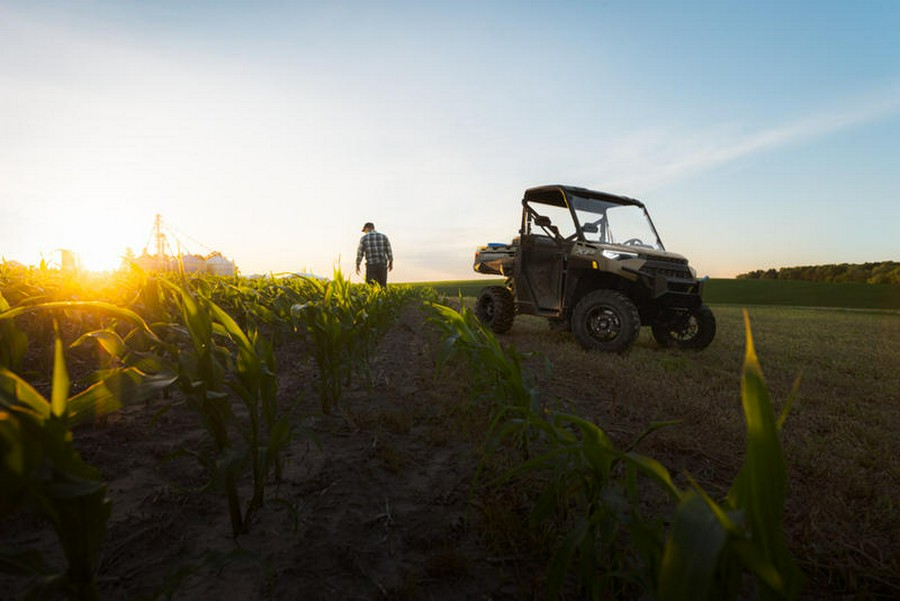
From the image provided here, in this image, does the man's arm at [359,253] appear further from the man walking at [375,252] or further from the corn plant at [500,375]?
the corn plant at [500,375]

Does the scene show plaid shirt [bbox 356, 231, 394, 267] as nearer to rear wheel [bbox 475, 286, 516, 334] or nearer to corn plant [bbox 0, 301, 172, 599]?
rear wheel [bbox 475, 286, 516, 334]

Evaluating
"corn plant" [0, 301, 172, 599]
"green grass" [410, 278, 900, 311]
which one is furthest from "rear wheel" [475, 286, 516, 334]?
"green grass" [410, 278, 900, 311]

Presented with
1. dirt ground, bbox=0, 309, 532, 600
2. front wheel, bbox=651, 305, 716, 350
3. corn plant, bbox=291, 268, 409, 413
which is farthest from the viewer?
front wheel, bbox=651, 305, 716, 350

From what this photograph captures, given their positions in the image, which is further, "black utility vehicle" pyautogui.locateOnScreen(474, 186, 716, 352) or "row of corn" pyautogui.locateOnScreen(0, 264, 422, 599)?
"black utility vehicle" pyautogui.locateOnScreen(474, 186, 716, 352)

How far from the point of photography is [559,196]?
657 centimetres

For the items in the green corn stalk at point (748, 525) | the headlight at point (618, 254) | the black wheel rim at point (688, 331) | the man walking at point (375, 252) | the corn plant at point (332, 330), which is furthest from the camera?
the man walking at point (375, 252)

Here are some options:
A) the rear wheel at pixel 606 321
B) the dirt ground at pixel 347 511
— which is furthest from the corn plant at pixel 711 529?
the rear wheel at pixel 606 321

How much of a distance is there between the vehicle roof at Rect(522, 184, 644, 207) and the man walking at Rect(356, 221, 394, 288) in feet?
17.8

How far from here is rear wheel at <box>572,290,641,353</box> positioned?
516 cm

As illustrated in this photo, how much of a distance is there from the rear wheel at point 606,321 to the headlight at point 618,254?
0.46m

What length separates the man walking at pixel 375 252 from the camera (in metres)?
11.3

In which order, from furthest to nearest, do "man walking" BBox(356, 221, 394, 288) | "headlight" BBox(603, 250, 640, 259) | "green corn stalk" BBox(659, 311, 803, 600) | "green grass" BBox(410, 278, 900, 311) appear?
"green grass" BBox(410, 278, 900, 311), "man walking" BBox(356, 221, 394, 288), "headlight" BBox(603, 250, 640, 259), "green corn stalk" BBox(659, 311, 803, 600)

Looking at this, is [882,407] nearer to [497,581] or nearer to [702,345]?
[702,345]

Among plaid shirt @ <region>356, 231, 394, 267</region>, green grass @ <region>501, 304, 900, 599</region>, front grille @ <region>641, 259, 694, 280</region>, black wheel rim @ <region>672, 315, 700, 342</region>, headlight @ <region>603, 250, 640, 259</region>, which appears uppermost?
plaid shirt @ <region>356, 231, 394, 267</region>
